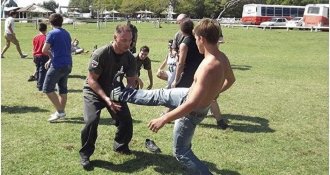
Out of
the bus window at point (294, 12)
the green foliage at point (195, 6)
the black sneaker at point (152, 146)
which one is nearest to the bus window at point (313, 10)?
the bus window at point (294, 12)

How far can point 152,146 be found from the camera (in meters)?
6.11

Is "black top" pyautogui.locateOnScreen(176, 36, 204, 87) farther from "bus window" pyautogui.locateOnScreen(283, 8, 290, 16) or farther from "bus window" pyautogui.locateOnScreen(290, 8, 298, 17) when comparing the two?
"bus window" pyautogui.locateOnScreen(290, 8, 298, 17)

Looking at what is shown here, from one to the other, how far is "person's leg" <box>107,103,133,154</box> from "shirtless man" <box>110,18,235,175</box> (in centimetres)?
82

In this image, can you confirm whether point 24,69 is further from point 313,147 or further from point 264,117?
point 313,147

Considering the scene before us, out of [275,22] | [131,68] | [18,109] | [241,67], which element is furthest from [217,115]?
[275,22]

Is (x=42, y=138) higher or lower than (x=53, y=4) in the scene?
lower

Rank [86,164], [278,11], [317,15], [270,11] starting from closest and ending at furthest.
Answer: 1. [86,164]
2. [317,15]
3. [270,11]
4. [278,11]

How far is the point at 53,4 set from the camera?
126 metres

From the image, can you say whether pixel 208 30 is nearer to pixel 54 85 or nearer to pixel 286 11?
pixel 54 85

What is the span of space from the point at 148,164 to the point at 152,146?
0.52 m

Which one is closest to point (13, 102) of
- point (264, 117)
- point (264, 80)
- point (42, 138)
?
point (42, 138)

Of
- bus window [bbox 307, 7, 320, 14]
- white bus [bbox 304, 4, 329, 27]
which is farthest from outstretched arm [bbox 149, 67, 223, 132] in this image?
bus window [bbox 307, 7, 320, 14]

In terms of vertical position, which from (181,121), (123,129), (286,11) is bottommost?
(123,129)

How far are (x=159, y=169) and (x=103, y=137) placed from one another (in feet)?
5.13
